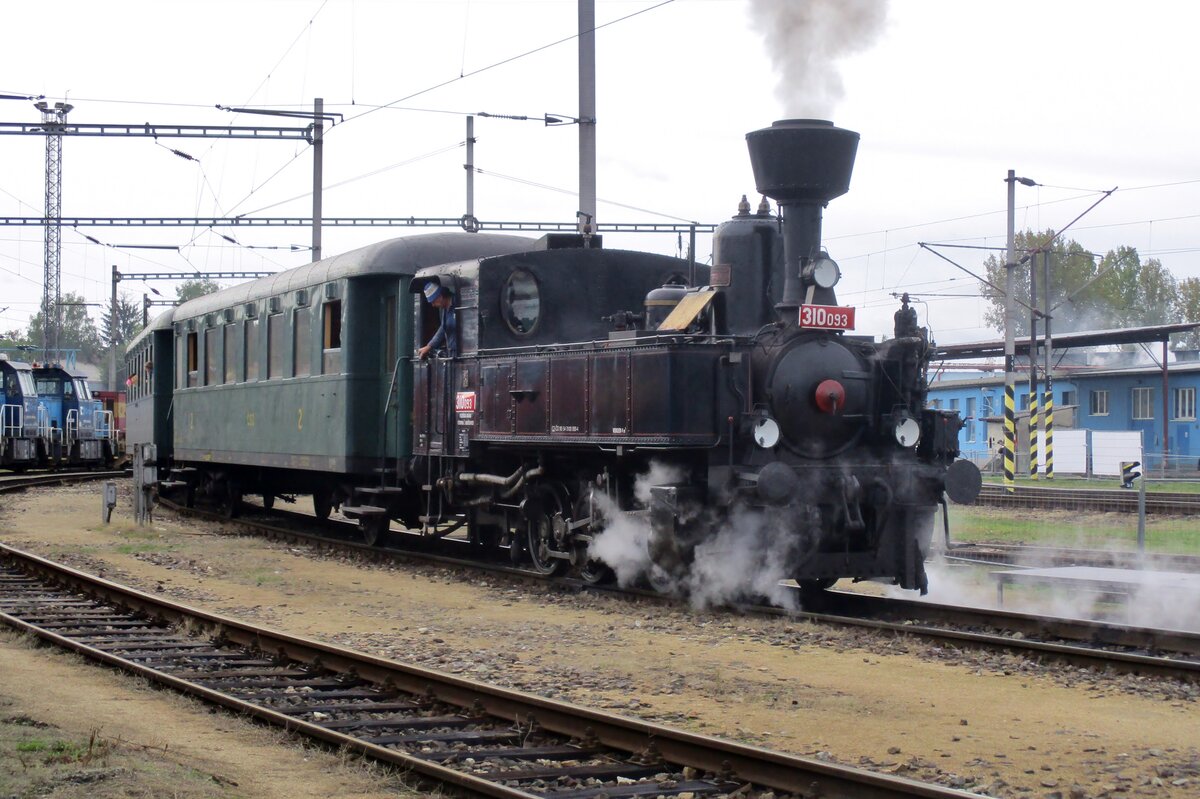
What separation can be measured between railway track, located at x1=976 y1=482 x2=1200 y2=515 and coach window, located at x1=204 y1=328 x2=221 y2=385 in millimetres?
12630

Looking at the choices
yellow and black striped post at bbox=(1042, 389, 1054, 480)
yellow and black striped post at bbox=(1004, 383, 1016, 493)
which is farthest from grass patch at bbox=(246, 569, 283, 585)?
yellow and black striped post at bbox=(1042, 389, 1054, 480)

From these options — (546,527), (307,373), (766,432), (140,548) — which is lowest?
(140,548)

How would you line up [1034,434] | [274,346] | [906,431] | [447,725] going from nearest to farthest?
1. [447,725]
2. [906,431]
3. [274,346]
4. [1034,434]

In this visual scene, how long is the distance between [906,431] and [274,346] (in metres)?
9.73

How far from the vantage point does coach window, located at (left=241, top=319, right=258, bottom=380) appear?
18.7 metres

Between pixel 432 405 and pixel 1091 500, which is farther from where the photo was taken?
pixel 1091 500

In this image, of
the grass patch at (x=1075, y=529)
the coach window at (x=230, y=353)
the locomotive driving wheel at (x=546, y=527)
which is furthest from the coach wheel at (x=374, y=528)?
the grass patch at (x=1075, y=529)

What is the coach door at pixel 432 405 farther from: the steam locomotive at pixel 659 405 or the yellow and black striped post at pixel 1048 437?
the yellow and black striped post at pixel 1048 437

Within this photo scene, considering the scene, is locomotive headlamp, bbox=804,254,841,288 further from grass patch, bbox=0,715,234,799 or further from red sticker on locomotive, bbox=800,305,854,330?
grass patch, bbox=0,715,234,799

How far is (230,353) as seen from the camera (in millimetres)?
19859

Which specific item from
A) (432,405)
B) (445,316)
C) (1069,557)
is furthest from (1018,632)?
(432,405)

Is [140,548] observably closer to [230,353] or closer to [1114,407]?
[230,353]

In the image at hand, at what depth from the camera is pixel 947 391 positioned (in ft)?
180

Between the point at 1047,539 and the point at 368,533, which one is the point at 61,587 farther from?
the point at 1047,539
